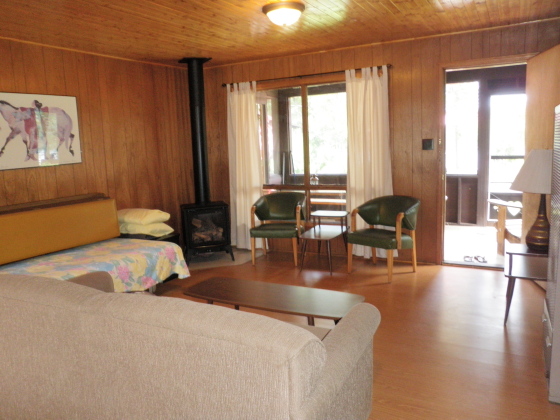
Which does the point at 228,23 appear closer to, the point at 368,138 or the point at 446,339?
the point at 368,138

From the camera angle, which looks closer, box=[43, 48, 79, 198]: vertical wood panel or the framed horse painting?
the framed horse painting

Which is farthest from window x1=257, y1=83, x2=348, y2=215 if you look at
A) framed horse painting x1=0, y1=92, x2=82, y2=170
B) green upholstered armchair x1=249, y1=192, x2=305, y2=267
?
framed horse painting x1=0, y1=92, x2=82, y2=170

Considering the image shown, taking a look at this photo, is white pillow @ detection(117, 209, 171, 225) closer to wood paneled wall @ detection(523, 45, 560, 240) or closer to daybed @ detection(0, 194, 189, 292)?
daybed @ detection(0, 194, 189, 292)

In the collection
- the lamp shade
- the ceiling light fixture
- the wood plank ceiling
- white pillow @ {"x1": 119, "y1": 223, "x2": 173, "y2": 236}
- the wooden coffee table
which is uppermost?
the wood plank ceiling

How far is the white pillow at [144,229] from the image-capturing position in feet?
15.9

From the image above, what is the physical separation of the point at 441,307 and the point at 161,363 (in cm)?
297

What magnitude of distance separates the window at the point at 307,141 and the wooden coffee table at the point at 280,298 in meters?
2.58

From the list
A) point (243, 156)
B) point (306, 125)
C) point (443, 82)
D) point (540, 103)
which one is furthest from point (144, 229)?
point (540, 103)

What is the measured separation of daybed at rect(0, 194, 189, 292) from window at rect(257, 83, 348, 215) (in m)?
2.09

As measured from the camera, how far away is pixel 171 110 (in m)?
5.94

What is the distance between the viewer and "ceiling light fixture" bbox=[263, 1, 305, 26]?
341 cm

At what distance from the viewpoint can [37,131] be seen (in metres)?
4.40

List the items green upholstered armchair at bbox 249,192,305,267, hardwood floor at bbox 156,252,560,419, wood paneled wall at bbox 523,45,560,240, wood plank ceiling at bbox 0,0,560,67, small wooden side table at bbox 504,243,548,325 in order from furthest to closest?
1. green upholstered armchair at bbox 249,192,305,267
2. wood paneled wall at bbox 523,45,560,240
3. wood plank ceiling at bbox 0,0,560,67
4. small wooden side table at bbox 504,243,548,325
5. hardwood floor at bbox 156,252,560,419

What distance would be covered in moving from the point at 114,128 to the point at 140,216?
1.11 m
